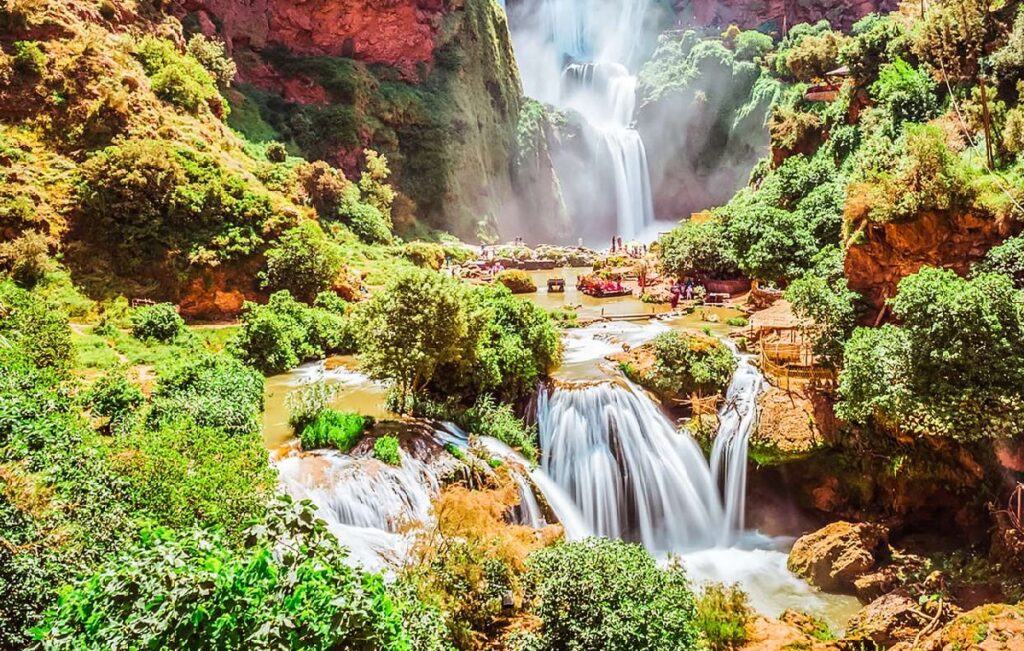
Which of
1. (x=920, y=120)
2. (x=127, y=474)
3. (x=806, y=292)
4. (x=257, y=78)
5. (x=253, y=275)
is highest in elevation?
(x=257, y=78)

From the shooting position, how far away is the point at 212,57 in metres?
34.8

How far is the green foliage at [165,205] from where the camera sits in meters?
21.8

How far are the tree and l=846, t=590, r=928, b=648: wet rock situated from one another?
10.9 meters

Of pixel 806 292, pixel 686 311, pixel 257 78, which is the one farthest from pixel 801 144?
pixel 257 78

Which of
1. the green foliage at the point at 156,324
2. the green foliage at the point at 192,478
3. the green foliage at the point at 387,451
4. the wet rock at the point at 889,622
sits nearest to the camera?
the green foliage at the point at 192,478

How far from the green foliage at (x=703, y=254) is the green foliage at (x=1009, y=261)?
51.1 feet

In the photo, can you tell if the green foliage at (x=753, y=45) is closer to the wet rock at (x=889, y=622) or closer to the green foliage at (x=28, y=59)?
the green foliage at (x=28, y=59)

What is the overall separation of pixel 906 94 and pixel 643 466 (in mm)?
23077

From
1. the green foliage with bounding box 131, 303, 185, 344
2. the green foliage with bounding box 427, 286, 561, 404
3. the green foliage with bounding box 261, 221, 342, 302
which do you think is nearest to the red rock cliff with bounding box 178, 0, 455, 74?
the green foliage with bounding box 261, 221, 342, 302

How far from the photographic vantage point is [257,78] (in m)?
43.5

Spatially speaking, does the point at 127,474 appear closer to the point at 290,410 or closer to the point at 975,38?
the point at 290,410

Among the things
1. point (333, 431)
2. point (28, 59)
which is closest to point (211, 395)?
point (333, 431)

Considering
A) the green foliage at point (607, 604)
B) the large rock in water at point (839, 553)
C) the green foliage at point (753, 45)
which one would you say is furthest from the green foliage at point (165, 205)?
the green foliage at point (753, 45)

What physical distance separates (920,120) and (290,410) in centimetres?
2948
